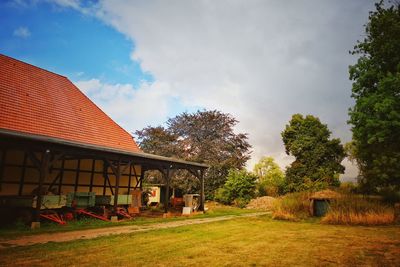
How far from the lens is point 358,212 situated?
37.2 feet

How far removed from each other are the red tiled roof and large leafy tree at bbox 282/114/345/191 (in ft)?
49.3

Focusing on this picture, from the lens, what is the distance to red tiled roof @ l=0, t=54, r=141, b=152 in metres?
14.5

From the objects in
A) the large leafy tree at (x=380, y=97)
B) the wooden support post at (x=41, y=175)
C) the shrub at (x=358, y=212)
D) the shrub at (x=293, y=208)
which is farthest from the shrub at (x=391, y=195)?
the wooden support post at (x=41, y=175)

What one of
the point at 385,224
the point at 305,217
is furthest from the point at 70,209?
the point at 385,224

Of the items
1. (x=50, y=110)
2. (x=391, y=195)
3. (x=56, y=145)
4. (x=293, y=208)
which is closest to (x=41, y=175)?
(x=56, y=145)

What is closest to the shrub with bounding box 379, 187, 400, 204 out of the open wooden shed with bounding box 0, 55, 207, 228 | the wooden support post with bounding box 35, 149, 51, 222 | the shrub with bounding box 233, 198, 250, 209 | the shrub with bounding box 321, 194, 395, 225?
the shrub with bounding box 321, 194, 395, 225

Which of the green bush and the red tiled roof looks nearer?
the red tiled roof

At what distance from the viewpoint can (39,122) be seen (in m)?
15.0

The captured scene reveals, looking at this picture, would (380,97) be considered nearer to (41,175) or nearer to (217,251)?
(217,251)

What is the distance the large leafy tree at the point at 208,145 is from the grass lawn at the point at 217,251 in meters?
19.2

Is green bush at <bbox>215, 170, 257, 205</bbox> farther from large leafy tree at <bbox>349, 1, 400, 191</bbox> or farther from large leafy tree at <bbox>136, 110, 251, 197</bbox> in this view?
large leafy tree at <bbox>349, 1, 400, 191</bbox>

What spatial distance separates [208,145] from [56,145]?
19.1 metres

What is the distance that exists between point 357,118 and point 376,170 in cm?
303

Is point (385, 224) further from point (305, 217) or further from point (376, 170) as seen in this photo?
point (376, 170)
